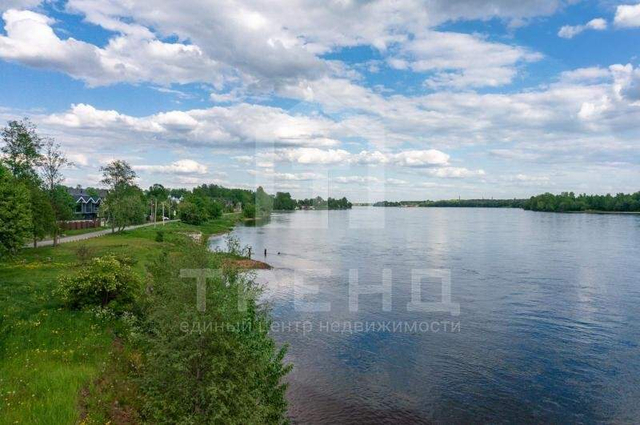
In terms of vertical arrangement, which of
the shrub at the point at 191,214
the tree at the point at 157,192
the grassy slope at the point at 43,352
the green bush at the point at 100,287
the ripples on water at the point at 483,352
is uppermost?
the tree at the point at 157,192

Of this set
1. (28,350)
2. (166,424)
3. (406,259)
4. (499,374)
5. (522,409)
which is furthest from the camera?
(406,259)

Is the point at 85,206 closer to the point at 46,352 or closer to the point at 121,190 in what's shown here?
the point at 121,190

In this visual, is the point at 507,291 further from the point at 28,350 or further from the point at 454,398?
the point at 28,350

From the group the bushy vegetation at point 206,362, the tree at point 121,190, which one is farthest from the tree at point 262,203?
the bushy vegetation at point 206,362

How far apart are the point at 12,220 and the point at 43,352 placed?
17774 mm

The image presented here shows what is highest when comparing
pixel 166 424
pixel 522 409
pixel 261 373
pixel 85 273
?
pixel 85 273

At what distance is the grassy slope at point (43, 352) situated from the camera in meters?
13.9

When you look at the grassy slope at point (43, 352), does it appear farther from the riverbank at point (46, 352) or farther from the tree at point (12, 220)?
the tree at point (12, 220)

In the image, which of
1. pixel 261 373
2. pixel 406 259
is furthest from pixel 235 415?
pixel 406 259

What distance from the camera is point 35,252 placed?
41.9 m

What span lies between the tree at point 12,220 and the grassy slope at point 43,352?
249 cm

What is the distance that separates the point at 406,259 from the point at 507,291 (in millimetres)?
21198

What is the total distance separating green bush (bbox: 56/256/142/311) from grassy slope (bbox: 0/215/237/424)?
911 mm

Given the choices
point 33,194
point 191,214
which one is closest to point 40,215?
point 33,194
